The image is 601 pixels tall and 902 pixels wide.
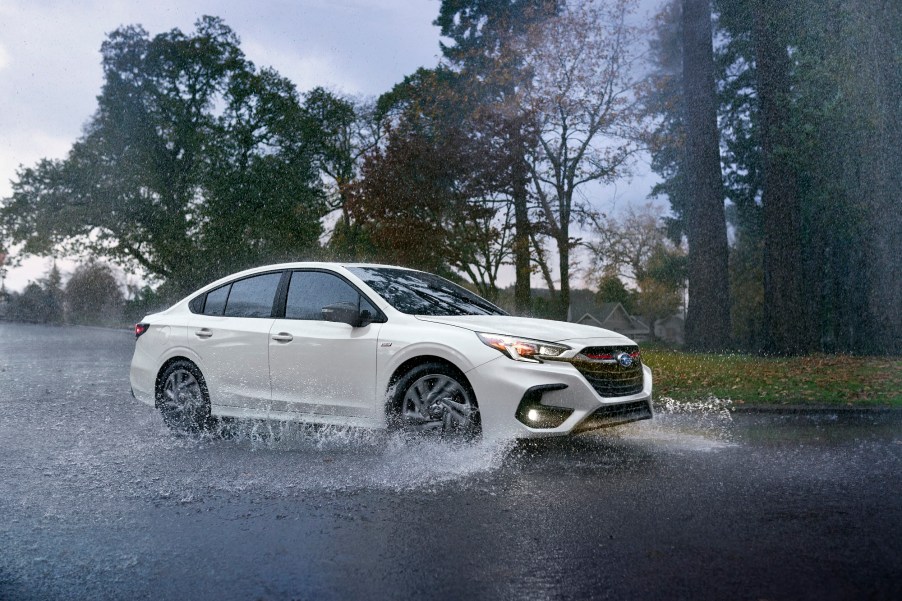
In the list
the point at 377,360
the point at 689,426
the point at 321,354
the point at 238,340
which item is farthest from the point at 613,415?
the point at 238,340

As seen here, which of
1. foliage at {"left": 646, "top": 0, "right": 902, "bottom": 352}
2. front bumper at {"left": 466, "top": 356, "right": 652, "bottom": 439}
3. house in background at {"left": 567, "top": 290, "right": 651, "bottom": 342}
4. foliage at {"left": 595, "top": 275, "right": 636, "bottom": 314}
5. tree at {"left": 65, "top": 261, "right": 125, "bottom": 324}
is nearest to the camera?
front bumper at {"left": 466, "top": 356, "right": 652, "bottom": 439}

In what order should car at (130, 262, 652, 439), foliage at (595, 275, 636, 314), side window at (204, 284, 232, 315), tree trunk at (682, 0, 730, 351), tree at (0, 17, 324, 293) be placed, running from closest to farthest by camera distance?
car at (130, 262, 652, 439) < side window at (204, 284, 232, 315) < tree trunk at (682, 0, 730, 351) < tree at (0, 17, 324, 293) < foliage at (595, 275, 636, 314)

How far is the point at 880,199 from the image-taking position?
2077 centimetres

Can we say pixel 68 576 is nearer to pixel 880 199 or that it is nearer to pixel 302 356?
pixel 302 356

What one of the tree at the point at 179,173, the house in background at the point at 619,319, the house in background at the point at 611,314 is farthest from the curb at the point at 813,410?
the house in background at the point at 619,319

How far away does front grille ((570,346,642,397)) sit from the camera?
6.57 metres

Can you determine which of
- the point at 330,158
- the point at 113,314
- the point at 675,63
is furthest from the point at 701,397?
the point at 113,314

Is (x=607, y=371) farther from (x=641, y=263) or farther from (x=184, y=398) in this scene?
(x=641, y=263)

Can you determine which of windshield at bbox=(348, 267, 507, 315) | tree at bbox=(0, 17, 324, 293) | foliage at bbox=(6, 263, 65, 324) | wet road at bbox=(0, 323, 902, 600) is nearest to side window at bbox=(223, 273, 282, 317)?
windshield at bbox=(348, 267, 507, 315)

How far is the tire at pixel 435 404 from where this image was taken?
A: 255 inches

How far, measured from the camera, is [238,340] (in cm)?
788

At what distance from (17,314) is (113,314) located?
854cm

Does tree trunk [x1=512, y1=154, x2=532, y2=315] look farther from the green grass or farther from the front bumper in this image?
the front bumper

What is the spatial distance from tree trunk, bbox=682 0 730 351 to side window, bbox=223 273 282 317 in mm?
15446
